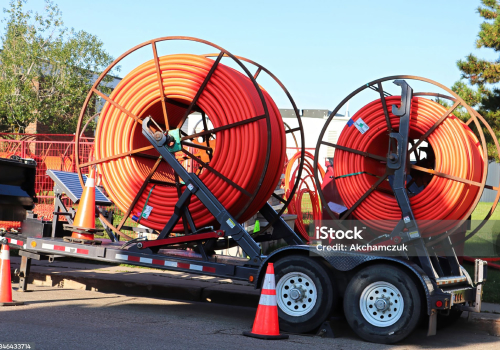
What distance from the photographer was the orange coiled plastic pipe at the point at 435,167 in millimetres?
7969

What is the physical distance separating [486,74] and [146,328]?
12.8m

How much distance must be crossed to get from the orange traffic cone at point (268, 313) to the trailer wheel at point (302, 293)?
0.44m

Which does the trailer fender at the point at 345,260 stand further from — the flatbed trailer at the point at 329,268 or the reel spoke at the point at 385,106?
the reel spoke at the point at 385,106

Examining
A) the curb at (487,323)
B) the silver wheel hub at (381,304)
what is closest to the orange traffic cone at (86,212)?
the silver wheel hub at (381,304)

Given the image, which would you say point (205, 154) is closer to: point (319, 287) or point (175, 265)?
point (175, 265)

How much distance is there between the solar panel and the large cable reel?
0.47m

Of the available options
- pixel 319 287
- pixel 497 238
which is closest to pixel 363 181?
pixel 319 287

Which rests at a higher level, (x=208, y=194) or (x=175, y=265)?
(x=208, y=194)

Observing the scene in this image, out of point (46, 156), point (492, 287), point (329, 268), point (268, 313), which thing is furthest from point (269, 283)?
point (46, 156)

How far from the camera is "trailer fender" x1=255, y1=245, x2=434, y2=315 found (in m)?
6.63

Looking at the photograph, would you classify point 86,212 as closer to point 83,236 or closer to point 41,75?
point 83,236

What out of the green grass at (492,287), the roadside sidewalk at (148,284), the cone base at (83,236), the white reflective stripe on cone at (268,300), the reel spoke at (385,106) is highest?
the reel spoke at (385,106)

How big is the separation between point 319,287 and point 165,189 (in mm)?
2504

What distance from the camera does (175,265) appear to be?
757 centimetres
